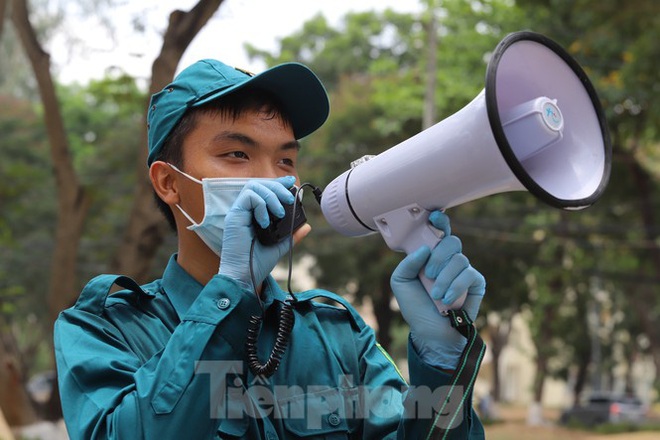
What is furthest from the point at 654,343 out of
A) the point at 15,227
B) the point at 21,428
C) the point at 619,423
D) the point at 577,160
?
the point at 577,160

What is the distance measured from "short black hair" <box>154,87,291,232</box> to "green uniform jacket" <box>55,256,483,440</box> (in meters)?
0.25

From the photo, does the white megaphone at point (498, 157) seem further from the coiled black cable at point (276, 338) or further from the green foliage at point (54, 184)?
the green foliage at point (54, 184)

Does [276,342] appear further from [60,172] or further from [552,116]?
[60,172]

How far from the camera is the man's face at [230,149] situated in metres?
2.00

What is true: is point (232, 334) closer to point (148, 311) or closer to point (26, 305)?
point (148, 311)

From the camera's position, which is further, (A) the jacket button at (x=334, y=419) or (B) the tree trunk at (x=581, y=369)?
(B) the tree trunk at (x=581, y=369)

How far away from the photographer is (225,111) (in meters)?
2.04

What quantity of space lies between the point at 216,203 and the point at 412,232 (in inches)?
16.7

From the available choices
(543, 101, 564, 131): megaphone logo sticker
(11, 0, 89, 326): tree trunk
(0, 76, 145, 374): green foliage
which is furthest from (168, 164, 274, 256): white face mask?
(0, 76, 145, 374): green foliage

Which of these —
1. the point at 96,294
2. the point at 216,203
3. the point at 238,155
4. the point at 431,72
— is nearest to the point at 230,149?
the point at 238,155

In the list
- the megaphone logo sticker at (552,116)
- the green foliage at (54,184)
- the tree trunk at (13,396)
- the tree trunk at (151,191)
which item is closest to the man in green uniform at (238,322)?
the megaphone logo sticker at (552,116)

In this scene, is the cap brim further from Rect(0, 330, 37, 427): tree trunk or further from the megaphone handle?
Result: Rect(0, 330, 37, 427): tree trunk

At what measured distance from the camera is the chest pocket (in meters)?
1.92

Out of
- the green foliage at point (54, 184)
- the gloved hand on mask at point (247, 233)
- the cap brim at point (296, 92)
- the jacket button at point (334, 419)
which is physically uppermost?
the green foliage at point (54, 184)
